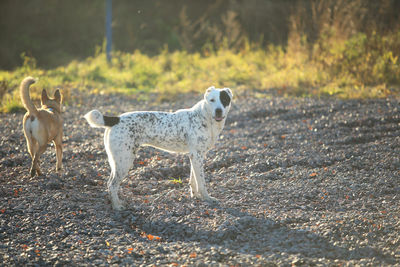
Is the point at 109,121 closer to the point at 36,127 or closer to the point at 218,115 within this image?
the point at 218,115

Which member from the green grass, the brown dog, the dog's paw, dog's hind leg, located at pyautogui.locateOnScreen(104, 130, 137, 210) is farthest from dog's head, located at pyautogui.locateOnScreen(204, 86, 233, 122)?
the green grass

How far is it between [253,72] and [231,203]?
30.2ft

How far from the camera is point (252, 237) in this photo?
4.51m

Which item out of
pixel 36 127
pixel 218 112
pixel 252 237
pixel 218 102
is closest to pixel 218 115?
pixel 218 112

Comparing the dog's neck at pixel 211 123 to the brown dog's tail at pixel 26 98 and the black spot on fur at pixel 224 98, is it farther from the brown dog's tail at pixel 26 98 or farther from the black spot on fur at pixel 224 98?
the brown dog's tail at pixel 26 98

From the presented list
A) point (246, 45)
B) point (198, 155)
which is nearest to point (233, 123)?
point (198, 155)

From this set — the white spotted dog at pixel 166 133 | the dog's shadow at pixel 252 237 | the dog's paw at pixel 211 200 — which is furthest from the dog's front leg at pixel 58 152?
the dog's paw at pixel 211 200

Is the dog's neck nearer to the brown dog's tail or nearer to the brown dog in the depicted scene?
the brown dog

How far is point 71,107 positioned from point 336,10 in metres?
8.73

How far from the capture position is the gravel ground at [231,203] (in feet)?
13.7

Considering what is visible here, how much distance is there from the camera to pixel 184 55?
17516 mm

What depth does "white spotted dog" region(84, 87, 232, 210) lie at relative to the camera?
5.21 metres

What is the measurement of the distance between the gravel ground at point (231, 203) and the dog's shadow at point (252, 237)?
0.04 ft

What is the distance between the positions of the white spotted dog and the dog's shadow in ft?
2.01
